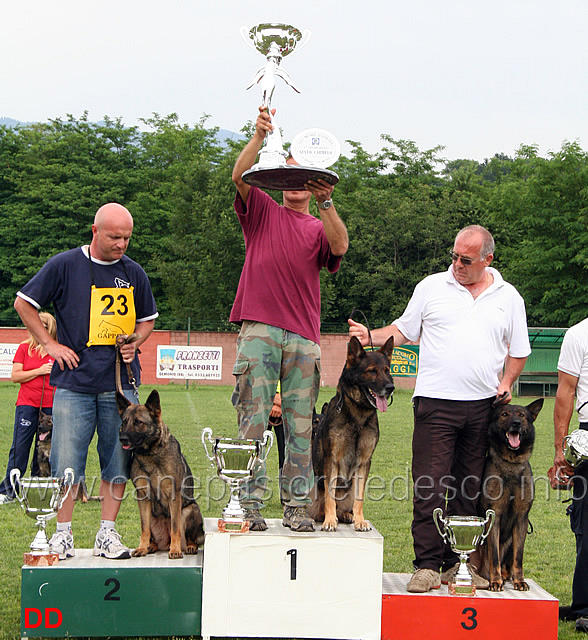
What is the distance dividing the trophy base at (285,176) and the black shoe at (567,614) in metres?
2.91

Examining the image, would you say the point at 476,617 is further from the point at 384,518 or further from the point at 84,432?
the point at 384,518

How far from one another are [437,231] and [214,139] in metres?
16.5

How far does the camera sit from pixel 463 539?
3.95 m

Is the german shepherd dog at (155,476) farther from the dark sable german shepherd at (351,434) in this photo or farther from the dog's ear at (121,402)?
the dark sable german shepherd at (351,434)

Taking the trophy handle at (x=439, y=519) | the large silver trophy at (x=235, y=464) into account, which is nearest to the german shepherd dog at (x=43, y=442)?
the large silver trophy at (x=235, y=464)

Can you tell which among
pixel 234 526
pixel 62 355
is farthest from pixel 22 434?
pixel 234 526

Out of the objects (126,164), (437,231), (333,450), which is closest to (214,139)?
(126,164)

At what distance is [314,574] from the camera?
401cm

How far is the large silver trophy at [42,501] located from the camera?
3.94m

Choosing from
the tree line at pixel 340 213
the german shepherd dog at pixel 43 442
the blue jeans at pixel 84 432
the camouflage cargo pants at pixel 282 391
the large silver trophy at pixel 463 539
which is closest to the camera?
the large silver trophy at pixel 463 539

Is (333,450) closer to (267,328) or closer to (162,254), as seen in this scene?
(267,328)

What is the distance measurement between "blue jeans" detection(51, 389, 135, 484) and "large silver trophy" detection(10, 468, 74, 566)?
0.58ft

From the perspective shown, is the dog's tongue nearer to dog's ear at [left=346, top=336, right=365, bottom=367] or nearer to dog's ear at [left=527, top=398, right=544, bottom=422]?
dog's ear at [left=527, top=398, right=544, bottom=422]

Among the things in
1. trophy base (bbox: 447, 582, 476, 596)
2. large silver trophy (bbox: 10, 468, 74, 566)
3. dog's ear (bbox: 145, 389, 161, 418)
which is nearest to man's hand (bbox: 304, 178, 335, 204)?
dog's ear (bbox: 145, 389, 161, 418)
